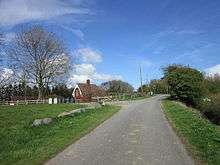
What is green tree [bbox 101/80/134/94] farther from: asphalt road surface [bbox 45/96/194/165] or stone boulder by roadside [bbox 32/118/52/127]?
asphalt road surface [bbox 45/96/194/165]

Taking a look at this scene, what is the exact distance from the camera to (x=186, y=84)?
56.0 m

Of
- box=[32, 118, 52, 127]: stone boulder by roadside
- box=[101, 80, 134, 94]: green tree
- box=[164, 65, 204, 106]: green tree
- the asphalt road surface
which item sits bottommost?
the asphalt road surface

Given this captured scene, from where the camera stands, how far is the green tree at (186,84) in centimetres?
5553

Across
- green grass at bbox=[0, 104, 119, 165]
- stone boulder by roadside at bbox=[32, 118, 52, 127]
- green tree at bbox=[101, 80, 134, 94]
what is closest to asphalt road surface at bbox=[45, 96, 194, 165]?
green grass at bbox=[0, 104, 119, 165]

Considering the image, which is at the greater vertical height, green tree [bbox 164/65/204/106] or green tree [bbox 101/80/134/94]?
green tree [bbox 101/80/134/94]

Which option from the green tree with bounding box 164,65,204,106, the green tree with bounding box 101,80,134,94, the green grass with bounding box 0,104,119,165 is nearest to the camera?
the green grass with bounding box 0,104,119,165

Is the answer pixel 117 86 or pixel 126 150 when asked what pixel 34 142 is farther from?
pixel 117 86

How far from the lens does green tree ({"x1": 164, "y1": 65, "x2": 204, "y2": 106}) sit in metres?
55.5

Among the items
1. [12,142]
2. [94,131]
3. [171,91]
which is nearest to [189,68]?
[171,91]

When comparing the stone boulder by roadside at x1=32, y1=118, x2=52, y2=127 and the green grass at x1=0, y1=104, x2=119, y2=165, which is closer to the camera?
the green grass at x1=0, y1=104, x2=119, y2=165

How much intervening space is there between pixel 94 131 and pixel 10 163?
7924 millimetres

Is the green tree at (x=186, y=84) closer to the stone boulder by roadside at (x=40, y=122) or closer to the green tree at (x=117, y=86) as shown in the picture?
the stone boulder by roadside at (x=40, y=122)

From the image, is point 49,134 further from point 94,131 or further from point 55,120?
point 55,120

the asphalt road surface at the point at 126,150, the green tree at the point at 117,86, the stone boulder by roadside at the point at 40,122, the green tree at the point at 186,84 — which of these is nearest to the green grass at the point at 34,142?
the asphalt road surface at the point at 126,150
